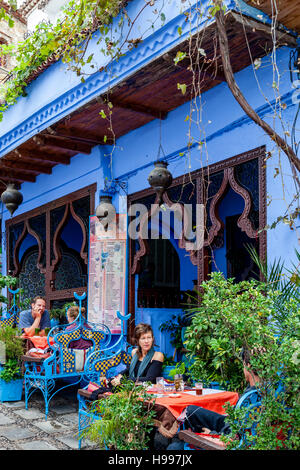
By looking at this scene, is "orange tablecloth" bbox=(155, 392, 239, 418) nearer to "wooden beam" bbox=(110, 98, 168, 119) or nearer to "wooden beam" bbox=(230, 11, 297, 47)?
"wooden beam" bbox=(230, 11, 297, 47)

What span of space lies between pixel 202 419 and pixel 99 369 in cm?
224

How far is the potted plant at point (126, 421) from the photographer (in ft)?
11.8

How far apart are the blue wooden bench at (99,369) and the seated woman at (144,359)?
1.15 ft

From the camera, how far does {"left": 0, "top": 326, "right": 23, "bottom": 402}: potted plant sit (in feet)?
22.2

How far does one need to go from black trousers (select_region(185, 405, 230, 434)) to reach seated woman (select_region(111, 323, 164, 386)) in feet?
3.42

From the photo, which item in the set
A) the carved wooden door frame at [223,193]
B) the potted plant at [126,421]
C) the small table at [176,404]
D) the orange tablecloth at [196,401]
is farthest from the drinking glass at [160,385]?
the carved wooden door frame at [223,193]

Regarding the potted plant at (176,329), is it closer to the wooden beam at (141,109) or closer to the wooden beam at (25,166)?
Answer: the wooden beam at (141,109)

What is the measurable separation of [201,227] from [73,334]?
218cm

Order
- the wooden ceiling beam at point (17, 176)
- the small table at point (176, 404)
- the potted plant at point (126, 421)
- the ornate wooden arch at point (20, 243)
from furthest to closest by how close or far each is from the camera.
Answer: the ornate wooden arch at point (20, 243)
the wooden ceiling beam at point (17, 176)
the small table at point (176, 404)
the potted plant at point (126, 421)

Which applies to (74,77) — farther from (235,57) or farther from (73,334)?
(73,334)

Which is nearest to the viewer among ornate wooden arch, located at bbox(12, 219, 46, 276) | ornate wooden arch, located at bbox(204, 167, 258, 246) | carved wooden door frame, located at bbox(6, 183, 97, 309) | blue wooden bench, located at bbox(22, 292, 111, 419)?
ornate wooden arch, located at bbox(204, 167, 258, 246)

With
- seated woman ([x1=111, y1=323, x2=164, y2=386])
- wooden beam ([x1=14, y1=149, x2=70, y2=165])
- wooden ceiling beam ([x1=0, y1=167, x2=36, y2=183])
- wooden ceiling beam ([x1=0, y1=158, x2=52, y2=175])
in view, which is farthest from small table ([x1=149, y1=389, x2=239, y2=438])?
wooden ceiling beam ([x1=0, y1=167, x2=36, y2=183])

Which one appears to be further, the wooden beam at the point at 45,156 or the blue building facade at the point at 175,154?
the wooden beam at the point at 45,156

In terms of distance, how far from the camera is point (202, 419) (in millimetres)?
3742
